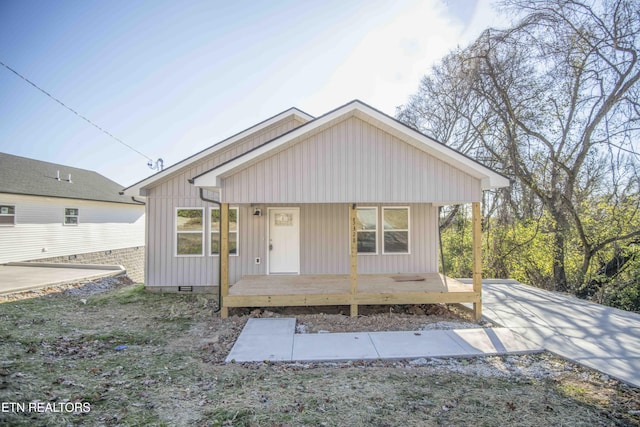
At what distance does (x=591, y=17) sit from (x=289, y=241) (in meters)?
11.4

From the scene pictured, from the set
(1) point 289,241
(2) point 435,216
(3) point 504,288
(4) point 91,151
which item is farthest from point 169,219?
(4) point 91,151

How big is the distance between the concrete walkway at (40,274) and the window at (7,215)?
1778 mm

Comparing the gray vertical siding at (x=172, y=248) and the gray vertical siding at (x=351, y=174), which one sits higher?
the gray vertical siding at (x=351, y=174)

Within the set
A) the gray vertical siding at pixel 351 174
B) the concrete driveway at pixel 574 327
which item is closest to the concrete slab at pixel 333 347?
the gray vertical siding at pixel 351 174

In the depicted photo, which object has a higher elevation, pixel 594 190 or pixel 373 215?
pixel 594 190

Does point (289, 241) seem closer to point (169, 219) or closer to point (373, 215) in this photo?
point (373, 215)

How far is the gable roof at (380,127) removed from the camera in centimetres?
614

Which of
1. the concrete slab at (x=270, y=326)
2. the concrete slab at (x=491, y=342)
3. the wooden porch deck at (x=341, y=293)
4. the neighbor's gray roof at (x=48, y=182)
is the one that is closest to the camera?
the concrete slab at (x=491, y=342)

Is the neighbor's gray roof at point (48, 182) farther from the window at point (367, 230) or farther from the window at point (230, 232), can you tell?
the window at point (367, 230)

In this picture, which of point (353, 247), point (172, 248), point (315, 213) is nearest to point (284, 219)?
point (315, 213)

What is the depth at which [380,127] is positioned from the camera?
6562 mm

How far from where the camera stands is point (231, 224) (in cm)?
898

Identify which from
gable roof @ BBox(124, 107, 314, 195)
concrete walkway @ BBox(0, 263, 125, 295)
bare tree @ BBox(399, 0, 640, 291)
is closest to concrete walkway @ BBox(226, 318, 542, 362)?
gable roof @ BBox(124, 107, 314, 195)

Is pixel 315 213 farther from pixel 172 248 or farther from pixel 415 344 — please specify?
pixel 415 344
